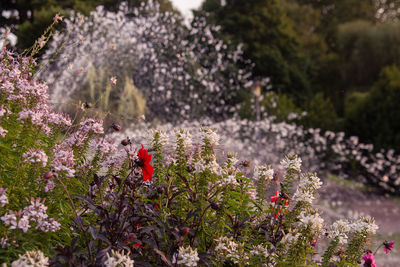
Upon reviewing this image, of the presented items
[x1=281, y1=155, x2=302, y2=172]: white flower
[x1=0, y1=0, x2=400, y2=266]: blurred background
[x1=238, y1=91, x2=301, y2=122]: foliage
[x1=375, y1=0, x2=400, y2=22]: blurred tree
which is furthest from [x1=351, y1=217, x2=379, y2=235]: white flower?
[x1=375, y1=0, x2=400, y2=22]: blurred tree

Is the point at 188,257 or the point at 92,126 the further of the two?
the point at 92,126

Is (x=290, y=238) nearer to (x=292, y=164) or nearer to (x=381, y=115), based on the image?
(x=292, y=164)

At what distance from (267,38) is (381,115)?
6.82 m

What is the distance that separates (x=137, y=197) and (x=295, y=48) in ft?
55.0

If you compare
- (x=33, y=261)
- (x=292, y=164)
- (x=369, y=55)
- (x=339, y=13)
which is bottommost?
(x=33, y=261)

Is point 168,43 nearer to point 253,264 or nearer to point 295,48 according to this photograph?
point 295,48

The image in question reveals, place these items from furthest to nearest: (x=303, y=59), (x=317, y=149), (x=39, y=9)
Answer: (x=39, y=9) → (x=303, y=59) → (x=317, y=149)

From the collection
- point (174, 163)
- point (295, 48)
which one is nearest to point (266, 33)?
point (295, 48)

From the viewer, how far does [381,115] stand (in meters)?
12.4

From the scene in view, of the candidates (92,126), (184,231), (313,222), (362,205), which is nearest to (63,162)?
(92,126)

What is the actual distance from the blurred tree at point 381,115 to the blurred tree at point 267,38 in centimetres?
404

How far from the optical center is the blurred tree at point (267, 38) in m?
16.7

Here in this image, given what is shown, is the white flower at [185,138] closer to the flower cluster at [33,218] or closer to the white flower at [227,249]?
the white flower at [227,249]

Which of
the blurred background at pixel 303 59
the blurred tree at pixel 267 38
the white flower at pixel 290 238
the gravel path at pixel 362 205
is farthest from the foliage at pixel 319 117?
the white flower at pixel 290 238
